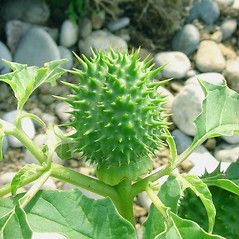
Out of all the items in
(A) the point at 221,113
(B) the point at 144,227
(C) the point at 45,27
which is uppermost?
(A) the point at 221,113

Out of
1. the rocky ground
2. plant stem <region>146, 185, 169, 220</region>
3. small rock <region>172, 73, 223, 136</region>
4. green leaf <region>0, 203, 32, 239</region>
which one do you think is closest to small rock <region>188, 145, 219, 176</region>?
the rocky ground

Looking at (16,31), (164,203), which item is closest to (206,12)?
(16,31)

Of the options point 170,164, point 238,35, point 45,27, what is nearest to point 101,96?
point 170,164

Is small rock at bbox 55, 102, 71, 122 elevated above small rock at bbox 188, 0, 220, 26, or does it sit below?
below

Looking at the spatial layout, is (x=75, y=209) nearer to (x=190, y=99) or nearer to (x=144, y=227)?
(x=144, y=227)

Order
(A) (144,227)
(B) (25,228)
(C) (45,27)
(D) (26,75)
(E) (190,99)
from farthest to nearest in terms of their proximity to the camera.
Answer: (C) (45,27)
(E) (190,99)
(D) (26,75)
(A) (144,227)
(B) (25,228)

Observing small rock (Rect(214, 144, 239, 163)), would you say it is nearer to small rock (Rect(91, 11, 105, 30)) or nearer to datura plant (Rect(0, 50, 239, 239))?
small rock (Rect(91, 11, 105, 30))
